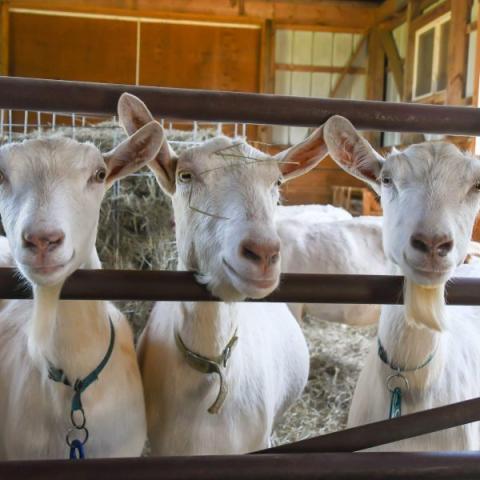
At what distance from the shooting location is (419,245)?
180 cm

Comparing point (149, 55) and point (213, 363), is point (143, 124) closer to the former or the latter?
point (213, 363)

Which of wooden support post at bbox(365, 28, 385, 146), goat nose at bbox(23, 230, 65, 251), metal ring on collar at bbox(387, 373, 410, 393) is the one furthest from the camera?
wooden support post at bbox(365, 28, 385, 146)

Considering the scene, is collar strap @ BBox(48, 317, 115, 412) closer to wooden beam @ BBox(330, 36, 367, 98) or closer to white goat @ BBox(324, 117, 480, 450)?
white goat @ BBox(324, 117, 480, 450)

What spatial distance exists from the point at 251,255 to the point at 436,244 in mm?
559

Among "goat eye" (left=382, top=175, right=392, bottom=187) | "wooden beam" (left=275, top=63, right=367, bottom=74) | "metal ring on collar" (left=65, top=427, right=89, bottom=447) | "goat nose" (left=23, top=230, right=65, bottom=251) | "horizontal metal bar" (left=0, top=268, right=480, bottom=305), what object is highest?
"wooden beam" (left=275, top=63, right=367, bottom=74)

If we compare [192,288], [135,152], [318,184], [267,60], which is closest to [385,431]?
[192,288]

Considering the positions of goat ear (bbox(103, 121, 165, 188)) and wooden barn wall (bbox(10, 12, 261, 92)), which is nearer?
goat ear (bbox(103, 121, 165, 188))

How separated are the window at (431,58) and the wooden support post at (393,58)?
664 millimetres

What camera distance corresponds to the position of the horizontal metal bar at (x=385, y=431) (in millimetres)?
1638

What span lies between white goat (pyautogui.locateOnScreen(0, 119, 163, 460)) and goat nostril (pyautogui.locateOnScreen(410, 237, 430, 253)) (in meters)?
Result: 0.86

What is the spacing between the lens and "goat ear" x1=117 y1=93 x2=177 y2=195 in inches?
66.8

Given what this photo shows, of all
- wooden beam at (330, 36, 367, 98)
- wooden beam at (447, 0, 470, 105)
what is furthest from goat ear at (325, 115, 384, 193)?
wooden beam at (330, 36, 367, 98)

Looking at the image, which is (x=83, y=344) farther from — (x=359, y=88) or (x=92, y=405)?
(x=359, y=88)

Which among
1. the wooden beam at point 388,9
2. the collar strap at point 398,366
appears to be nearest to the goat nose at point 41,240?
the collar strap at point 398,366
